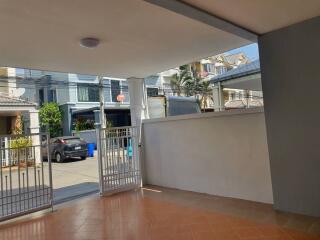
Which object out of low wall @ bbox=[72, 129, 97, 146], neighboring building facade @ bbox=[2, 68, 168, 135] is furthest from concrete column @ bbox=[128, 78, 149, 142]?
neighboring building facade @ bbox=[2, 68, 168, 135]

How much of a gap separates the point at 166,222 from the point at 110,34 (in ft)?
8.33

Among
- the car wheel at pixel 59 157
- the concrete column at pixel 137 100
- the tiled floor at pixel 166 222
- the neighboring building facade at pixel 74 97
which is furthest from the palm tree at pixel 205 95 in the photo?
the car wheel at pixel 59 157

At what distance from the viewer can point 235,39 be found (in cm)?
395

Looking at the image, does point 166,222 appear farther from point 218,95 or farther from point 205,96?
point 205,96

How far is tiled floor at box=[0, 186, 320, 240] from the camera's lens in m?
3.13

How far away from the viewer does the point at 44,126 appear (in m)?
16.2

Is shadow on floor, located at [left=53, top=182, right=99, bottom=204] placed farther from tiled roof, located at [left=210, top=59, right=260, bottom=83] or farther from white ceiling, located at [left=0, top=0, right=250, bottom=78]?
tiled roof, located at [left=210, top=59, right=260, bottom=83]

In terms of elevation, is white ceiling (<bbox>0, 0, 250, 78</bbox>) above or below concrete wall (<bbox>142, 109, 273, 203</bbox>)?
above

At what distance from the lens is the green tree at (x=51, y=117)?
16297 millimetres

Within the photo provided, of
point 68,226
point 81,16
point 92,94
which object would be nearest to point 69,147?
point 92,94

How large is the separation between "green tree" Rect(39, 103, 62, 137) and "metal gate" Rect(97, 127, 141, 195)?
1183 centimetres

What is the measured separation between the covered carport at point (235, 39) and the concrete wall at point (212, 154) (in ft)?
1.40

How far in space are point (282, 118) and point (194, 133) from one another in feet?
5.88

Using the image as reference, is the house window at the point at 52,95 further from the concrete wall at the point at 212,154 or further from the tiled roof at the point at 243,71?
the tiled roof at the point at 243,71
